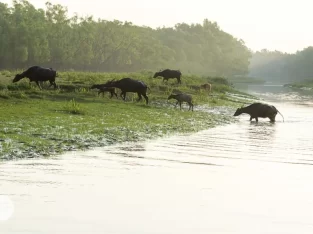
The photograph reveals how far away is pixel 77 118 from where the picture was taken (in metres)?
20.4

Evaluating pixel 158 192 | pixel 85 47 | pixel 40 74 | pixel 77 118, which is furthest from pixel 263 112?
pixel 85 47

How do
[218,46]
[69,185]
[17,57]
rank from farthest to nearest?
[218,46] < [17,57] < [69,185]

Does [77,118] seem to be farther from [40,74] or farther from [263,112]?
[263,112]

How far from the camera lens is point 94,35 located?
4464 inches

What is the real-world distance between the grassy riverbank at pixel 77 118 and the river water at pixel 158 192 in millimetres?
1239

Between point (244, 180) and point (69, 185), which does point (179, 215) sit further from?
point (244, 180)

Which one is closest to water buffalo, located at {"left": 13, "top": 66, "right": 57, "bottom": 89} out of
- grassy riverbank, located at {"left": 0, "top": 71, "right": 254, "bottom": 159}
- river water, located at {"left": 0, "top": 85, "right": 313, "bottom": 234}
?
grassy riverbank, located at {"left": 0, "top": 71, "right": 254, "bottom": 159}

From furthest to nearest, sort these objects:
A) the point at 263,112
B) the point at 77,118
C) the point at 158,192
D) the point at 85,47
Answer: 1. the point at 85,47
2. the point at 263,112
3. the point at 77,118
4. the point at 158,192

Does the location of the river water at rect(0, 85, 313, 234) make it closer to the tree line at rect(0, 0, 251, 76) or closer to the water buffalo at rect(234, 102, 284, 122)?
the water buffalo at rect(234, 102, 284, 122)

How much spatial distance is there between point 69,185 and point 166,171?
8.67ft

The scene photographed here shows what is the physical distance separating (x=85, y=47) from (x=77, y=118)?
84992 millimetres

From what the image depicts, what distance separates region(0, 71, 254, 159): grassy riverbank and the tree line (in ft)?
168

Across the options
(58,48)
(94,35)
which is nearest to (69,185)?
(58,48)

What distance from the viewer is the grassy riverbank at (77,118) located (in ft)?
48.2
